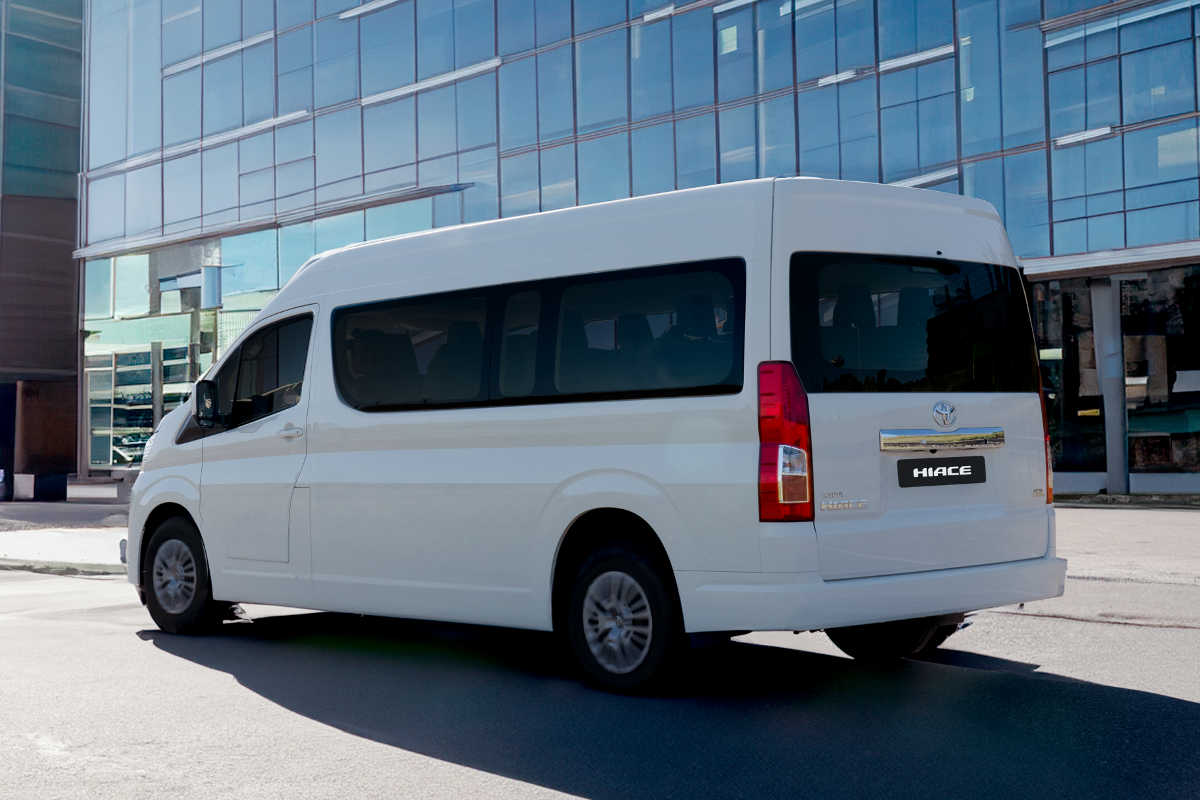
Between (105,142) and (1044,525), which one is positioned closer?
(1044,525)

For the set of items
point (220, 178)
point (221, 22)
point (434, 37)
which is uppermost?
point (221, 22)

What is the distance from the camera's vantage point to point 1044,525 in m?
6.71

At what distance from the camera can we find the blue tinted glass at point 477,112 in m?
30.9

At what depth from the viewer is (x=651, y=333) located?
21.3 feet

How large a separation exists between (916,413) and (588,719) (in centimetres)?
201

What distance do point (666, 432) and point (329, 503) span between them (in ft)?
8.40

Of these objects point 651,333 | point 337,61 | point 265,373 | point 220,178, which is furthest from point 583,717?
point 220,178

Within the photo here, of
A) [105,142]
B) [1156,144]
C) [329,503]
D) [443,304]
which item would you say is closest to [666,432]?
[443,304]

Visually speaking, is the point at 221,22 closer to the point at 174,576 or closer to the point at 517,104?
the point at 517,104

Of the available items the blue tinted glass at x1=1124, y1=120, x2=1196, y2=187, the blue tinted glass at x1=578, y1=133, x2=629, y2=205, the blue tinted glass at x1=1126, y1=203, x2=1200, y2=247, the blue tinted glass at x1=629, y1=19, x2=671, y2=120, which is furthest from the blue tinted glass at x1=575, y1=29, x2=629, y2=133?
the blue tinted glass at x1=1126, y1=203, x2=1200, y2=247

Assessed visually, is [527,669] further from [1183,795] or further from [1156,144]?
[1156,144]

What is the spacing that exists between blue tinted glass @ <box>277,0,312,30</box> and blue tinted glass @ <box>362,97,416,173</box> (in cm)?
340

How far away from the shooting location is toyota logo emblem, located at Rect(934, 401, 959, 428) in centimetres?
630

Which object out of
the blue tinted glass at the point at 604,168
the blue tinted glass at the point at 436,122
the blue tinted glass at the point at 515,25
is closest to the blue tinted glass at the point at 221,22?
the blue tinted glass at the point at 436,122
